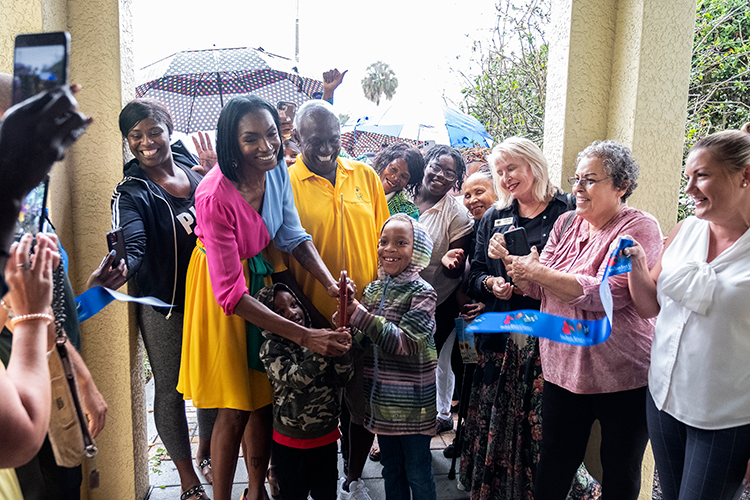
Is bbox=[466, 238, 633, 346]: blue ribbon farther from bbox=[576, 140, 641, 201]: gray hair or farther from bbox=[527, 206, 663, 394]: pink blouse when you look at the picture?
bbox=[576, 140, 641, 201]: gray hair

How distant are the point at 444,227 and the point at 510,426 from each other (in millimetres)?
1282

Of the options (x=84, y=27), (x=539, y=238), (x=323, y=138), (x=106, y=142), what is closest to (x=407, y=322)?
(x=539, y=238)

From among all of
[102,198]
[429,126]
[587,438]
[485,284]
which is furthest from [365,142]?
[587,438]

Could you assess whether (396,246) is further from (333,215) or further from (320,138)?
(320,138)

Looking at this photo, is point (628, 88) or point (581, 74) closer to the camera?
point (628, 88)

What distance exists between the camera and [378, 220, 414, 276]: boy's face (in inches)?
92.9

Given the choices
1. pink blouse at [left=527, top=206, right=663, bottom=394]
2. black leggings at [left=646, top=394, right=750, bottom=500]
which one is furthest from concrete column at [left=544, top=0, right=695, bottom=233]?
black leggings at [left=646, top=394, right=750, bottom=500]

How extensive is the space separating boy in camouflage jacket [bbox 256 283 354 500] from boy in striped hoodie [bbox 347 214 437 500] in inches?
7.8

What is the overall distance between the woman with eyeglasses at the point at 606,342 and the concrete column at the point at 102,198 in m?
2.12

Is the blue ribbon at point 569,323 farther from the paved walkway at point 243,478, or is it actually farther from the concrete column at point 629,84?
the paved walkway at point 243,478

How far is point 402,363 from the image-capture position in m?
2.33

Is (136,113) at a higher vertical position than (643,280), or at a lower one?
higher

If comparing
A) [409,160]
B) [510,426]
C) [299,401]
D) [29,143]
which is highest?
[409,160]

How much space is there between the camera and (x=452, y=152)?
329 centimetres
